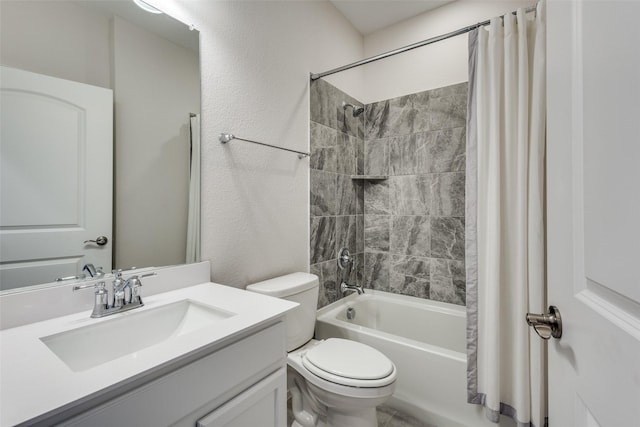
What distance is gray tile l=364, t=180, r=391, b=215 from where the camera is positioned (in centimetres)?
248

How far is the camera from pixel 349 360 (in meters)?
1.38

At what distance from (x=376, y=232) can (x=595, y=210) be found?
209 centimetres

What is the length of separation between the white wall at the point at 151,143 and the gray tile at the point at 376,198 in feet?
5.33

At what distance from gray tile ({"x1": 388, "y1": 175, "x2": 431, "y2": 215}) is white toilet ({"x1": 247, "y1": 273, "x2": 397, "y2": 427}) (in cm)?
109

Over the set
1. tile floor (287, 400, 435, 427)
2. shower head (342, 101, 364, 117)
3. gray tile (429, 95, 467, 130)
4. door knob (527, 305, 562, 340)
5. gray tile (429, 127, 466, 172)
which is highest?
shower head (342, 101, 364, 117)

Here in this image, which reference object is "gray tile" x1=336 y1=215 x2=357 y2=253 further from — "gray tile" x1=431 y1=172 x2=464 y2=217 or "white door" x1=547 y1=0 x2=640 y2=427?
"white door" x1=547 y1=0 x2=640 y2=427

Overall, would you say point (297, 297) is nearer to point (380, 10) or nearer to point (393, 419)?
point (393, 419)

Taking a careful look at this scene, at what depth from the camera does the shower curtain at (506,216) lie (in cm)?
126

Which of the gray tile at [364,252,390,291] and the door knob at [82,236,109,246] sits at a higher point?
the door knob at [82,236,109,246]

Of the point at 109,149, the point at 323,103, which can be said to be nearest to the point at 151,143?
the point at 109,149

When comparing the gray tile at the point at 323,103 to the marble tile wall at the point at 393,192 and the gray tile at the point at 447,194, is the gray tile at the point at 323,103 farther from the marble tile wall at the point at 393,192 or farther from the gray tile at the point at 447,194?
the gray tile at the point at 447,194

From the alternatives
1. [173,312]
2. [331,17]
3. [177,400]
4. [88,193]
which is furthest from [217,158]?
[331,17]

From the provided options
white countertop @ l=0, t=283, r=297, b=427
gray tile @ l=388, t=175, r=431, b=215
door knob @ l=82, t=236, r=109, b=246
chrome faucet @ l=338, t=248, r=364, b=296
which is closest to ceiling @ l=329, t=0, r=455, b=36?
gray tile @ l=388, t=175, r=431, b=215

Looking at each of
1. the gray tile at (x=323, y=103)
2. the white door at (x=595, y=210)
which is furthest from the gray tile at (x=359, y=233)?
the white door at (x=595, y=210)
